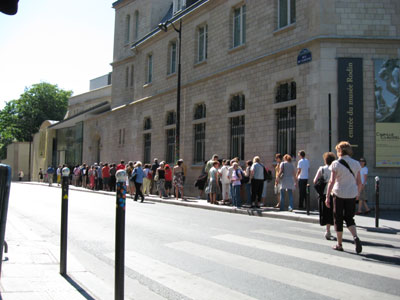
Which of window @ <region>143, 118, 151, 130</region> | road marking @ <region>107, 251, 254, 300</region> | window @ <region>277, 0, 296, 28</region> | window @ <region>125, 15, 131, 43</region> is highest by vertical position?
window @ <region>125, 15, 131, 43</region>

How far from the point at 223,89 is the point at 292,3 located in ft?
15.9

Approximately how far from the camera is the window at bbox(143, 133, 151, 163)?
25.2 metres

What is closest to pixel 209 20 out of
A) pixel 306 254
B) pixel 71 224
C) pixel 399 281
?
pixel 71 224

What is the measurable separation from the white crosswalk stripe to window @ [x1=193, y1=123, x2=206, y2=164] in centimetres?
1338

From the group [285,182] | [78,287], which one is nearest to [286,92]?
[285,182]

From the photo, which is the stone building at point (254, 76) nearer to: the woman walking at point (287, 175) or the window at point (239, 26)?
the window at point (239, 26)

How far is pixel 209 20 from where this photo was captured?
19.8m

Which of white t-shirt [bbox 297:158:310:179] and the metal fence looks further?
the metal fence

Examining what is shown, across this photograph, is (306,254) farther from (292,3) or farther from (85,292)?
(292,3)

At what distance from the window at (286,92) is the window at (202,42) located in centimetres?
615

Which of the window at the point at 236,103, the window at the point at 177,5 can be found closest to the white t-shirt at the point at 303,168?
the window at the point at 236,103

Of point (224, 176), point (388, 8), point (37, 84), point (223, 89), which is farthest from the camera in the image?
point (37, 84)

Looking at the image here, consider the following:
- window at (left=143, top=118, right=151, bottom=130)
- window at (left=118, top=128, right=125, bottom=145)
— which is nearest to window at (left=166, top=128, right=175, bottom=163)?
window at (left=143, top=118, right=151, bottom=130)

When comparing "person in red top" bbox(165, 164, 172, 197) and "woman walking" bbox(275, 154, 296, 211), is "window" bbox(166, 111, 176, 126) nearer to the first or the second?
"person in red top" bbox(165, 164, 172, 197)
